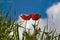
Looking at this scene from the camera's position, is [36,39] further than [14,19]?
No

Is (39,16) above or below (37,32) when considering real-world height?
above

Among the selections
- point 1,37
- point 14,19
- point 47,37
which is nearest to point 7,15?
point 14,19

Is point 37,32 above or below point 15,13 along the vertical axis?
below

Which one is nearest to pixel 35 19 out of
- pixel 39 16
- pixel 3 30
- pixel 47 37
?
pixel 39 16

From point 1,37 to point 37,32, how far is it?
0.51 metres

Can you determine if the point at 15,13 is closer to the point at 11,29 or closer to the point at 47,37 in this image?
the point at 11,29

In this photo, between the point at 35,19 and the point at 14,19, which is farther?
the point at 35,19

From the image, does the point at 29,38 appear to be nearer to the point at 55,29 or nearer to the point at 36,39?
the point at 36,39

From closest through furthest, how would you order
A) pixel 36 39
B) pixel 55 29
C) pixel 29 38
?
1. pixel 29 38
2. pixel 36 39
3. pixel 55 29

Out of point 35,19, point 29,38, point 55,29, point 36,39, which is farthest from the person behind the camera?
point 35,19

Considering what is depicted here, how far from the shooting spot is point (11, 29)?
2623 mm

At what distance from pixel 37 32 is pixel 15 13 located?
50cm

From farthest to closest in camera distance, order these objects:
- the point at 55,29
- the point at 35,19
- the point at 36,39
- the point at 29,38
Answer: the point at 35,19
the point at 55,29
the point at 36,39
the point at 29,38

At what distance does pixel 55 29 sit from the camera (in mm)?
2861
